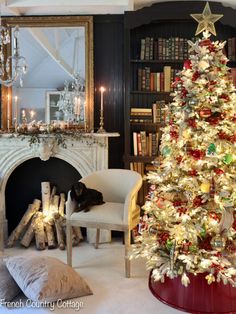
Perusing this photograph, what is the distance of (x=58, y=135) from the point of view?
3738mm

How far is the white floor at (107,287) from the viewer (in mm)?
2447

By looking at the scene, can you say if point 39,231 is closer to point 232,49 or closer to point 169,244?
point 169,244

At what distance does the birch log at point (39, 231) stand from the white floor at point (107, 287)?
0.08m

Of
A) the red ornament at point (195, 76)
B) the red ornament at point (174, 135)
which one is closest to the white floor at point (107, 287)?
the red ornament at point (174, 135)

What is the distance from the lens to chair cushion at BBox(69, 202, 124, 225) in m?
3.01

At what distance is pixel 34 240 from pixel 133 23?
8.62 feet

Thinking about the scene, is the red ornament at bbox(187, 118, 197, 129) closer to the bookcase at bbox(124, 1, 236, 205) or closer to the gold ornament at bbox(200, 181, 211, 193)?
the gold ornament at bbox(200, 181, 211, 193)

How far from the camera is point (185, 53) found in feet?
12.3

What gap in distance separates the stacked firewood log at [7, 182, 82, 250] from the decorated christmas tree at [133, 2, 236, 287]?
1374mm

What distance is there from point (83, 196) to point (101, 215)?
0.26m

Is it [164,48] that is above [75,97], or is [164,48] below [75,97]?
above

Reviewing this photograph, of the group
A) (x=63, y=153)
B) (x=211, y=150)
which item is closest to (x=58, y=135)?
(x=63, y=153)

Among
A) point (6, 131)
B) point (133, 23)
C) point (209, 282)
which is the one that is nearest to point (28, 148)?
point (6, 131)

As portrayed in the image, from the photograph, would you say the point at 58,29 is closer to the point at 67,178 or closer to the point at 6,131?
the point at 6,131
